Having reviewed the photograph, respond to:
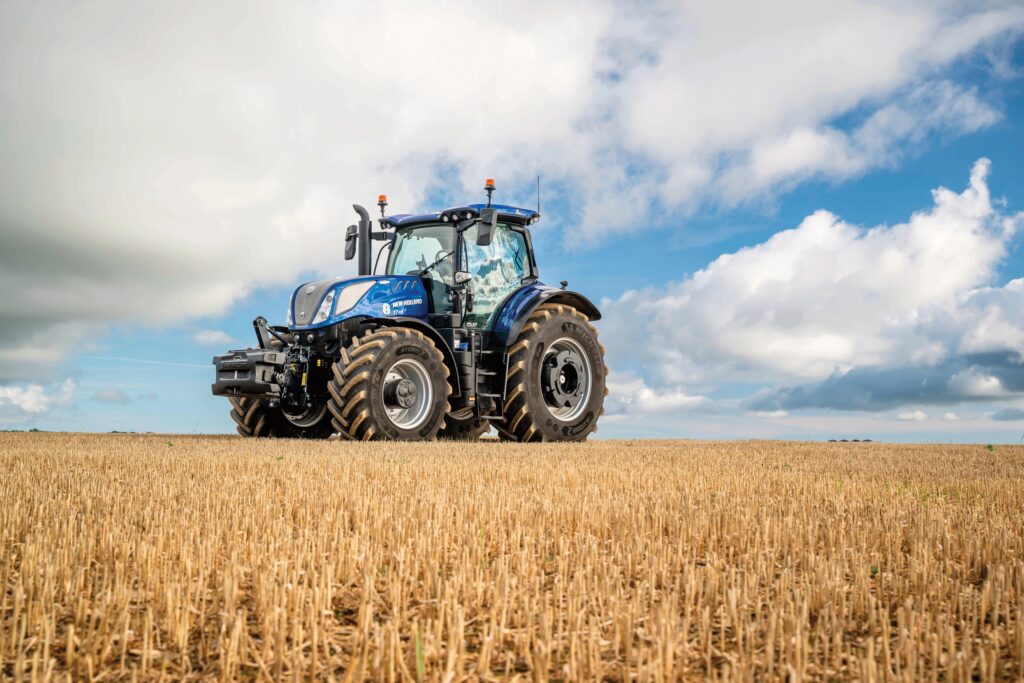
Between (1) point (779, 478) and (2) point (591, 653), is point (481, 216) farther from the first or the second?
(2) point (591, 653)

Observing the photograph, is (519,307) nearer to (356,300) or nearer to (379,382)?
(356,300)

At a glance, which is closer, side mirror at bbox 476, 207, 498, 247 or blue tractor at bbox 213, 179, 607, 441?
blue tractor at bbox 213, 179, 607, 441

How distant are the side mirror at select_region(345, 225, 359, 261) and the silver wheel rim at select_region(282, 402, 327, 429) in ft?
7.44

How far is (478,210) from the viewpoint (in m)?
10.6

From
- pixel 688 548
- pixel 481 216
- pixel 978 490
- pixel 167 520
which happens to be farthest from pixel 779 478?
pixel 481 216

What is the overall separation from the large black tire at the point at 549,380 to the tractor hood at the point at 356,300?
1.48 m

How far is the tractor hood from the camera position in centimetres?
1002

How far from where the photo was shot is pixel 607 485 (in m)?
5.60

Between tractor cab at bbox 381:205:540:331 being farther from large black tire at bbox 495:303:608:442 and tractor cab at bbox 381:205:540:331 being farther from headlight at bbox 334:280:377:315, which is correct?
headlight at bbox 334:280:377:315

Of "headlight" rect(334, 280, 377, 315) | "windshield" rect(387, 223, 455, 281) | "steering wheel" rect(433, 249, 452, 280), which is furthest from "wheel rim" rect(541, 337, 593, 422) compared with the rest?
"headlight" rect(334, 280, 377, 315)

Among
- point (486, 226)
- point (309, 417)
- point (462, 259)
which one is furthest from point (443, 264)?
point (309, 417)

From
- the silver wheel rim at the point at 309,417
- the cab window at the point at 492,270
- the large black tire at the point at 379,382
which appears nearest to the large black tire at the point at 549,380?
the cab window at the point at 492,270

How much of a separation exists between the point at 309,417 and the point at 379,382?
5.25ft

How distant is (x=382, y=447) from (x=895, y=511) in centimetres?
512
